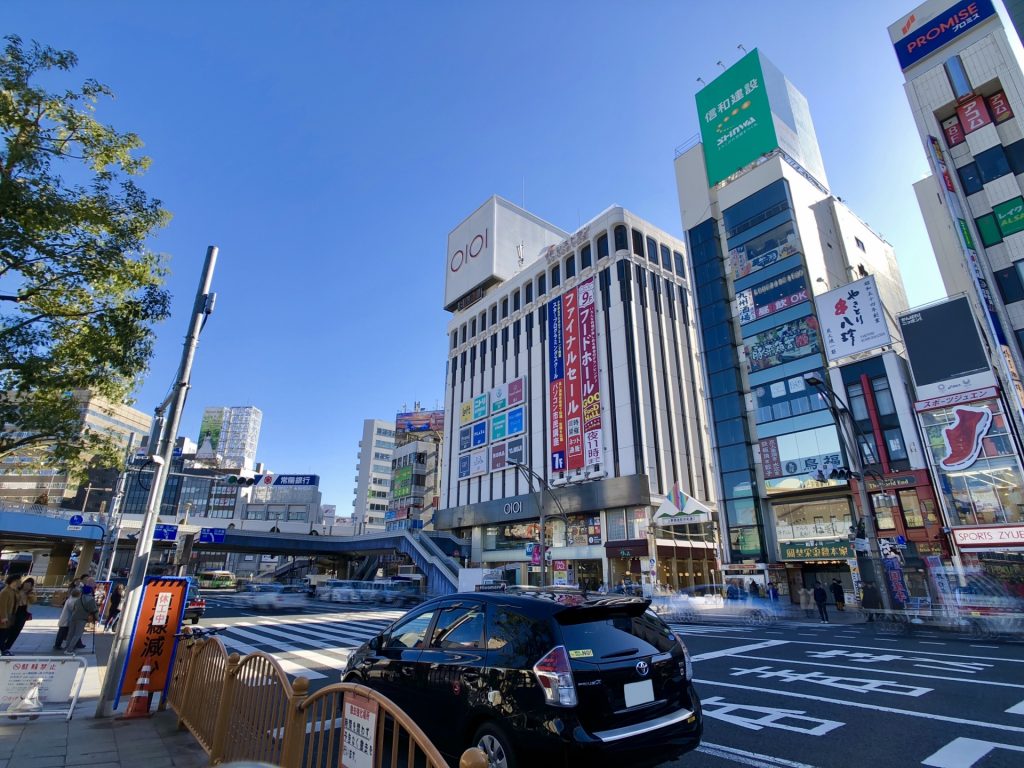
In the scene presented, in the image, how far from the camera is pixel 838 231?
3769 centimetres

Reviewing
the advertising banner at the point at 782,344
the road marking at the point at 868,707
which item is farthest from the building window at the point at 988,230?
the road marking at the point at 868,707

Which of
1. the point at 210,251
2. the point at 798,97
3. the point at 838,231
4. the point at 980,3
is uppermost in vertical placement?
the point at 798,97

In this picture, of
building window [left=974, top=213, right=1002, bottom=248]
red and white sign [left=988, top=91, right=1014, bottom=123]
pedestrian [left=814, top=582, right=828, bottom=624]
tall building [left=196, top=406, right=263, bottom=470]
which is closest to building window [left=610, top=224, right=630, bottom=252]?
building window [left=974, top=213, right=1002, bottom=248]

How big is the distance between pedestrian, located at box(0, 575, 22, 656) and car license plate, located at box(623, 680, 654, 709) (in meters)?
11.3

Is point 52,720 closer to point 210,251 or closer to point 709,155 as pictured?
point 210,251

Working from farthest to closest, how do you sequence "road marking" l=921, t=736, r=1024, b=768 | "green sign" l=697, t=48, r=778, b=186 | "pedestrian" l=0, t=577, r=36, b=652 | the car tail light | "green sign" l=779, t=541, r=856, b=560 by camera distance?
"green sign" l=697, t=48, r=778, b=186 < "green sign" l=779, t=541, r=856, b=560 < "pedestrian" l=0, t=577, r=36, b=652 < "road marking" l=921, t=736, r=1024, b=768 < the car tail light

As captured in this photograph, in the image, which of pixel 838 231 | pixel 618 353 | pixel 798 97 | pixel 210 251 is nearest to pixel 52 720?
pixel 210 251

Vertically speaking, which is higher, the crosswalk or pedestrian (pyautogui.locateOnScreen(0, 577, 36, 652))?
pedestrian (pyautogui.locateOnScreen(0, 577, 36, 652))

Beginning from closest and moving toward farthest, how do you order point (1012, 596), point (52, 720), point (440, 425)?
1. point (52, 720)
2. point (1012, 596)
3. point (440, 425)

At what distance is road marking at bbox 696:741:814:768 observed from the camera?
466 cm

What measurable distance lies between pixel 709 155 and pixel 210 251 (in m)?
44.4

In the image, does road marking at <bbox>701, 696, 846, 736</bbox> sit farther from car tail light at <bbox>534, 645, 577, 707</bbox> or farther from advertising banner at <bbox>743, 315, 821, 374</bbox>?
advertising banner at <bbox>743, 315, 821, 374</bbox>

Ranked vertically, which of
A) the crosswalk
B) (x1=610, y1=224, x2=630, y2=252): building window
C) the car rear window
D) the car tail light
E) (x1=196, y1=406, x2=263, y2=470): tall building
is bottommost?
the crosswalk

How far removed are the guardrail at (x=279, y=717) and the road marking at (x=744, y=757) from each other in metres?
3.02
